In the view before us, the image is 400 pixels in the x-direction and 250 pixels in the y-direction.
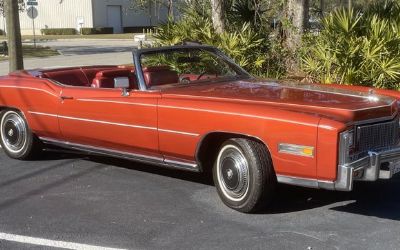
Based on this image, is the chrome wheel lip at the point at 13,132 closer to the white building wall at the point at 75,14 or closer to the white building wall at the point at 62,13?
the white building wall at the point at 75,14

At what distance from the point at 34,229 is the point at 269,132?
2074 millimetres

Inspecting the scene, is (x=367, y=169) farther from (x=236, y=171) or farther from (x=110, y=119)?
(x=110, y=119)

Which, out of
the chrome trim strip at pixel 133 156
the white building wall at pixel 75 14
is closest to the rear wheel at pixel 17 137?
the chrome trim strip at pixel 133 156

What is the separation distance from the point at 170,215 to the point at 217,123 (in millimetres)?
898

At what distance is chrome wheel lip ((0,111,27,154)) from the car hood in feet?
7.68

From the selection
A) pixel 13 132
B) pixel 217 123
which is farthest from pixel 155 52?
pixel 13 132

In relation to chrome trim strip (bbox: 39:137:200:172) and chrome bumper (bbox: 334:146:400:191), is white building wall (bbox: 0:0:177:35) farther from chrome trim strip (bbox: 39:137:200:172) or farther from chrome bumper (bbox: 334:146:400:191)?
chrome bumper (bbox: 334:146:400:191)

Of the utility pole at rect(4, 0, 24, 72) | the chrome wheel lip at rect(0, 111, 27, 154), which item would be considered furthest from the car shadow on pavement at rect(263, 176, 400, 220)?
the utility pole at rect(4, 0, 24, 72)

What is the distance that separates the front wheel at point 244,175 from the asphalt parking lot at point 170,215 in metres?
0.13

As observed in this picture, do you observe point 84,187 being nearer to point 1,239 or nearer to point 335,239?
point 1,239

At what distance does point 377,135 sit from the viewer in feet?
15.6

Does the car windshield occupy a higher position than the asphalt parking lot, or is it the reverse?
the car windshield

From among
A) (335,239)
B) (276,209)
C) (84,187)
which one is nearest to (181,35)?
(84,187)

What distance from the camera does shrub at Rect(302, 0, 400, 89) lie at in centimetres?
902
